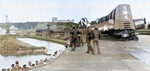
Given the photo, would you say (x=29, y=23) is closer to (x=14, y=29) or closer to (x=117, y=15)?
(x=14, y=29)

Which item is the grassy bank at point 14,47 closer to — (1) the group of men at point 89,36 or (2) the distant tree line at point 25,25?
(2) the distant tree line at point 25,25

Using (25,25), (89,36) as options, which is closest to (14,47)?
(25,25)

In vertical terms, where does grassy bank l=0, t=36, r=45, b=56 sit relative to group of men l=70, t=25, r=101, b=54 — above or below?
below

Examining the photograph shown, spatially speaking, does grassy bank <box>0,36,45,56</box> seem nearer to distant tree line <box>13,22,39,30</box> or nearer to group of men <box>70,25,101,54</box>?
distant tree line <box>13,22,39,30</box>

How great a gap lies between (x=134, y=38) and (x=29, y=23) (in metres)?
18.8

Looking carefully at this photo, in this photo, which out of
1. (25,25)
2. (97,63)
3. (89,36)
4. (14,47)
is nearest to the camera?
(97,63)

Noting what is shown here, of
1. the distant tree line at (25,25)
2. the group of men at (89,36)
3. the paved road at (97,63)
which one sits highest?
the distant tree line at (25,25)

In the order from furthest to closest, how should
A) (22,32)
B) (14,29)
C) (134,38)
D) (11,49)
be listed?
(134,38), (22,32), (14,29), (11,49)

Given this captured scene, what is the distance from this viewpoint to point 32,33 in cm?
2845

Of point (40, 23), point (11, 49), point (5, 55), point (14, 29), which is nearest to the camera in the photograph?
point (5, 55)

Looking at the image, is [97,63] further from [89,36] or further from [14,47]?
[14,47]

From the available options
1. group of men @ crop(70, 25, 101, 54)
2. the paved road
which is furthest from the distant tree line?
the paved road

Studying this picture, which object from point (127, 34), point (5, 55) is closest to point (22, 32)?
point (5, 55)

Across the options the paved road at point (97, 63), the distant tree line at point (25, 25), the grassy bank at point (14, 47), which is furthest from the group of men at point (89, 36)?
the distant tree line at point (25, 25)
